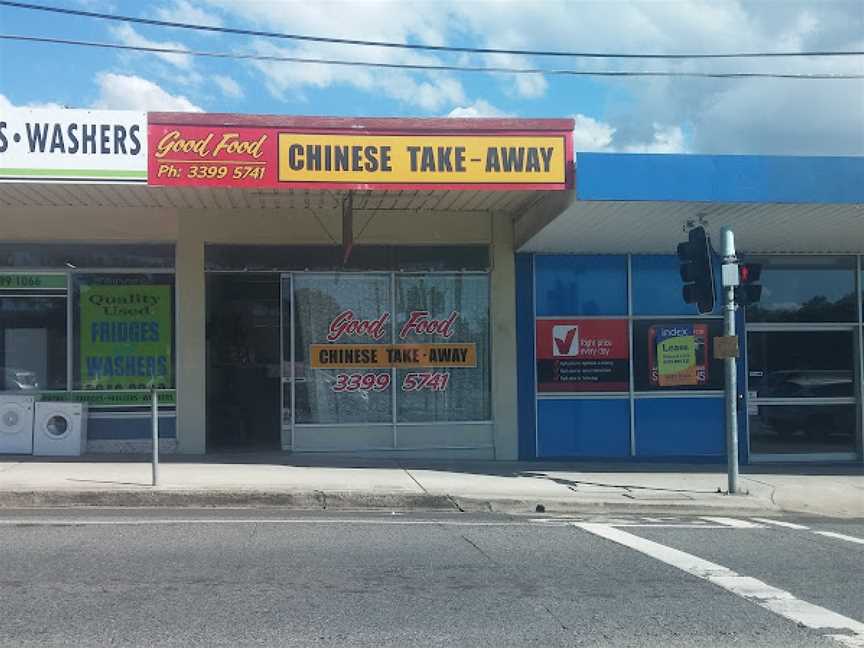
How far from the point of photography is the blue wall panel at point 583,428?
554 inches

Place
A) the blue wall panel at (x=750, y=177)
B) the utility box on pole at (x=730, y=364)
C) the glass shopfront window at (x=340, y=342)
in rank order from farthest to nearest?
the glass shopfront window at (x=340, y=342), the utility box on pole at (x=730, y=364), the blue wall panel at (x=750, y=177)

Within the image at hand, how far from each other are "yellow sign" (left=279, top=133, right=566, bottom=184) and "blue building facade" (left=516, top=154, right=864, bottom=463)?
1.61m

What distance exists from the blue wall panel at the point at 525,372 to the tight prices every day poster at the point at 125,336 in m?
5.64

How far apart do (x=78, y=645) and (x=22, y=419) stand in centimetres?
910

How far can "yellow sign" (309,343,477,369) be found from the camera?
13.8 m

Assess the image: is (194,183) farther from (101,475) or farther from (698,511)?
(698,511)

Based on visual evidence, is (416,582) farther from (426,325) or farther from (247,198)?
(426,325)

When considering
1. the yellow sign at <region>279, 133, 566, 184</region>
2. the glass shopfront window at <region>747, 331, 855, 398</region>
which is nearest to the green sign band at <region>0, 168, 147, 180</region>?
the yellow sign at <region>279, 133, 566, 184</region>

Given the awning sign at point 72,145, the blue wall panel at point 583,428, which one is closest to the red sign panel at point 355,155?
the awning sign at point 72,145

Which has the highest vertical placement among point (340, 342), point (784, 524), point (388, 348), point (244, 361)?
point (340, 342)

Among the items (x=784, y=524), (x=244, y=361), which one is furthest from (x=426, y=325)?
(x=784, y=524)

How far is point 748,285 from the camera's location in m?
11.1

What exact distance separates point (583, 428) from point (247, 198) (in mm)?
6534

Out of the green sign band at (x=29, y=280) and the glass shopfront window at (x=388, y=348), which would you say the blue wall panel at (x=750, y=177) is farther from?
the green sign band at (x=29, y=280)
